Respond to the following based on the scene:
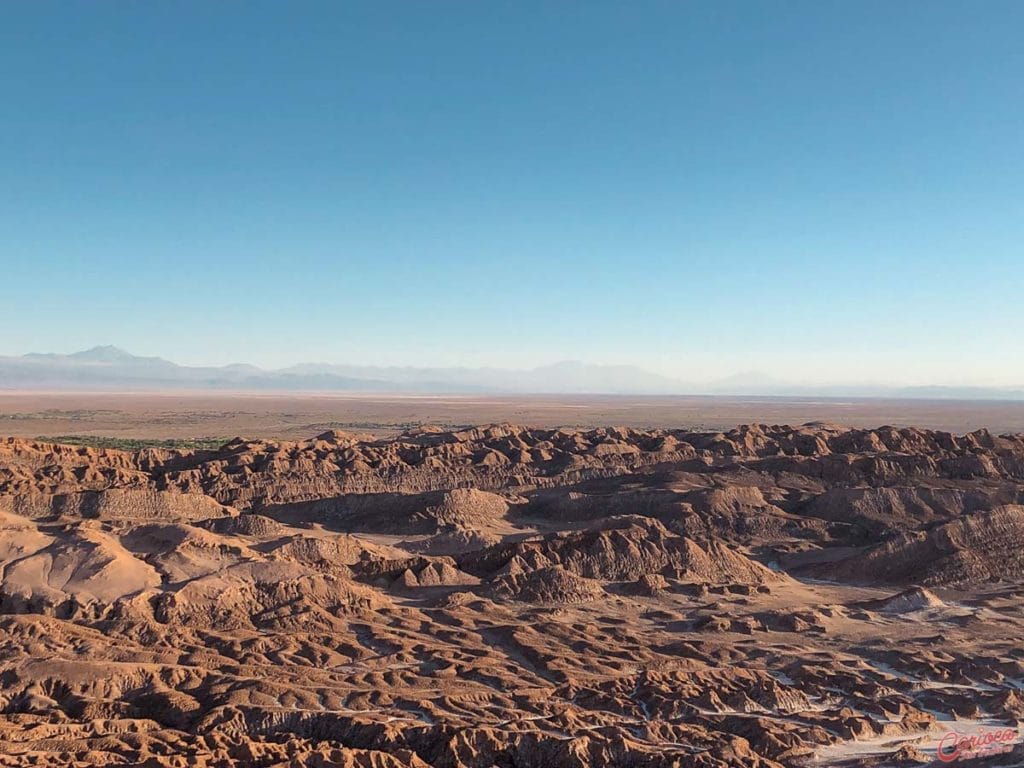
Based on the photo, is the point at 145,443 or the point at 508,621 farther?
the point at 145,443

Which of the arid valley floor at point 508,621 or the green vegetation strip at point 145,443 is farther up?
the green vegetation strip at point 145,443

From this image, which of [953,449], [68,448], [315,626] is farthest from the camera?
[953,449]

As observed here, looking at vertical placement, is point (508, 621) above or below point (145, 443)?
below

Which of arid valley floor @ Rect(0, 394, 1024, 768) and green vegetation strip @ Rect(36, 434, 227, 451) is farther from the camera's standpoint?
green vegetation strip @ Rect(36, 434, 227, 451)

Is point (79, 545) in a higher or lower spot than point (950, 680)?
higher

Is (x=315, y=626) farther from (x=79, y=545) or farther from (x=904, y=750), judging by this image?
(x=904, y=750)

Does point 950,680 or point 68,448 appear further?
point 68,448

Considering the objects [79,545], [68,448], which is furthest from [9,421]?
[79,545]

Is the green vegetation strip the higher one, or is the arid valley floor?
the green vegetation strip
